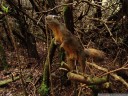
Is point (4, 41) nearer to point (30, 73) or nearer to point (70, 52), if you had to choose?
point (30, 73)

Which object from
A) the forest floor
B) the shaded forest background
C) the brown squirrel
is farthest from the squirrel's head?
the forest floor

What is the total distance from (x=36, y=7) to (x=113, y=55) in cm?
224

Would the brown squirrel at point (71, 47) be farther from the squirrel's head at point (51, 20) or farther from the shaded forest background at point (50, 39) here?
the shaded forest background at point (50, 39)

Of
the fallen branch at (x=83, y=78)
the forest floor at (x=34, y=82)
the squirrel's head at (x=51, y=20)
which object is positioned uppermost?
the squirrel's head at (x=51, y=20)

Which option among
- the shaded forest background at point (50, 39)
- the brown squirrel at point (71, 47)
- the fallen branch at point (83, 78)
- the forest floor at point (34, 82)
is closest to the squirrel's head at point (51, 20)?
the brown squirrel at point (71, 47)

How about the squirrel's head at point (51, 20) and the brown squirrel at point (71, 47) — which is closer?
the squirrel's head at point (51, 20)

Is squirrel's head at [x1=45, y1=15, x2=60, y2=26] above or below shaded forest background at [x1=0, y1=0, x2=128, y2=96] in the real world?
above

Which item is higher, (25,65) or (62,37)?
(62,37)

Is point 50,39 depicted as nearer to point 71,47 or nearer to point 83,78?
point 71,47

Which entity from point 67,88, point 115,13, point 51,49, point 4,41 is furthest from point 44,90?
point 4,41

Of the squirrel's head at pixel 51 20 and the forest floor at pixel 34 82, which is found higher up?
the squirrel's head at pixel 51 20

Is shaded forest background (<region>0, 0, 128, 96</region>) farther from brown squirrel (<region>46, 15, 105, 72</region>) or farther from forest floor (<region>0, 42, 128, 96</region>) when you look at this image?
brown squirrel (<region>46, 15, 105, 72</region>)

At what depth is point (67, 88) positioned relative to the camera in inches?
278

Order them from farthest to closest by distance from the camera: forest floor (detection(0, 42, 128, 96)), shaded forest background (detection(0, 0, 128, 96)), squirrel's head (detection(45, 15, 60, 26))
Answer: forest floor (detection(0, 42, 128, 96))
shaded forest background (detection(0, 0, 128, 96))
squirrel's head (detection(45, 15, 60, 26))
